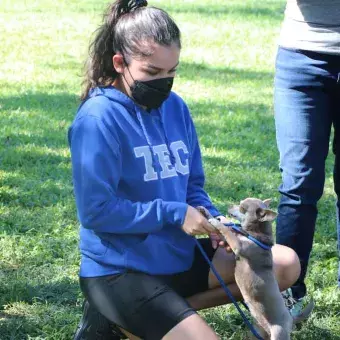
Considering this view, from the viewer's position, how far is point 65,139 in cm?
731

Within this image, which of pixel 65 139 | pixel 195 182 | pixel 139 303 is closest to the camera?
pixel 139 303

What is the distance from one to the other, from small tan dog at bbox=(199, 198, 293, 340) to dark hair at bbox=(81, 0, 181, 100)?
0.72 metres

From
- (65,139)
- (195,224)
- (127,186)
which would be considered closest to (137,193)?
(127,186)

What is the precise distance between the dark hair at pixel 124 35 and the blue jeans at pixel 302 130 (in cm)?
89

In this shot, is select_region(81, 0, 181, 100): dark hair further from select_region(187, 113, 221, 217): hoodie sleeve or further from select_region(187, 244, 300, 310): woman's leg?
select_region(187, 244, 300, 310): woman's leg

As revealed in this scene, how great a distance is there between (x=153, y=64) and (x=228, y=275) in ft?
3.07

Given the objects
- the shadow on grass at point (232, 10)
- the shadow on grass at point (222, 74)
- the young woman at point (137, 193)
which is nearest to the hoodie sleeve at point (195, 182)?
the young woman at point (137, 193)

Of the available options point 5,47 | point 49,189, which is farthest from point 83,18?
point 49,189

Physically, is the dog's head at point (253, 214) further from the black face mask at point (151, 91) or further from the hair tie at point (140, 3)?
the hair tie at point (140, 3)

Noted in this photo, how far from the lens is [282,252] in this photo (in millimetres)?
3771

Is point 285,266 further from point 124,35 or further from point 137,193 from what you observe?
point 124,35

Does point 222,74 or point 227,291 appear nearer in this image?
point 227,291

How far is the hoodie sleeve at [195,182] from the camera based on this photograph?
3.77 metres

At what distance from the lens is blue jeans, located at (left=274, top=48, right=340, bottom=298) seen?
4.13m
